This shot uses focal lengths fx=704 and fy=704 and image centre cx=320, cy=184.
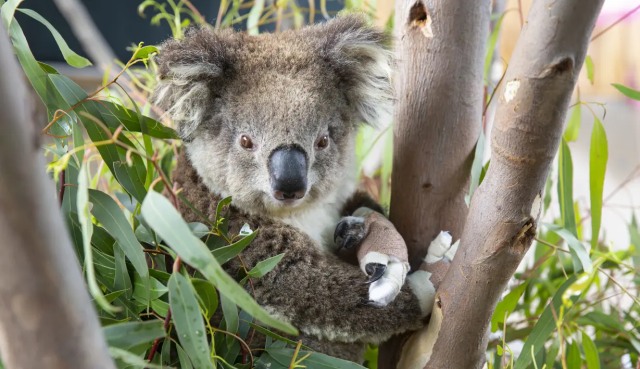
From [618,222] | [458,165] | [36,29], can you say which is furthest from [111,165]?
[618,222]

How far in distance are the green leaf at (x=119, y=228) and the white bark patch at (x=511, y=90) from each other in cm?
70

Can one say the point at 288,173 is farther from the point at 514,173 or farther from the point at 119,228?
the point at 514,173

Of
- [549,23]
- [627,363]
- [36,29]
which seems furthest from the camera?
[36,29]

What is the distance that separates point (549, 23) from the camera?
3.22 ft

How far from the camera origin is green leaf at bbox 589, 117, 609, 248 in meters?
1.68

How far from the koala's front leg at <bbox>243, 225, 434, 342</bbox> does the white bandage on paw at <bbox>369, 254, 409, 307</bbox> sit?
0.04 m

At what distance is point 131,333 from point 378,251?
0.61 meters

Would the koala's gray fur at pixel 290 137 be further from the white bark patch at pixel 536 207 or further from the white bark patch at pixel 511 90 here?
the white bark patch at pixel 511 90

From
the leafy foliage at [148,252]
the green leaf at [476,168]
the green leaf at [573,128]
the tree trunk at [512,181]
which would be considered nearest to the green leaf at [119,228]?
the leafy foliage at [148,252]

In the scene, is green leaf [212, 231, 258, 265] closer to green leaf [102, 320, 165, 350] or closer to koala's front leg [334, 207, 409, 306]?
green leaf [102, 320, 165, 350]

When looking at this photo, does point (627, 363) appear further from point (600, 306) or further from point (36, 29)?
point (36, 29)

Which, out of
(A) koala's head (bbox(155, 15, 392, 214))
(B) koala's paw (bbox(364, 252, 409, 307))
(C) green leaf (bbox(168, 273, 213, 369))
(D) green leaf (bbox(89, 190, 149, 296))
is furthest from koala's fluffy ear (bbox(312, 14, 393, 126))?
(C) green leaf (bbox(168, 273, 213, 369))

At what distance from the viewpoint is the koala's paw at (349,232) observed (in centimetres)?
170

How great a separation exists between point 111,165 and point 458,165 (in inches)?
30.1
